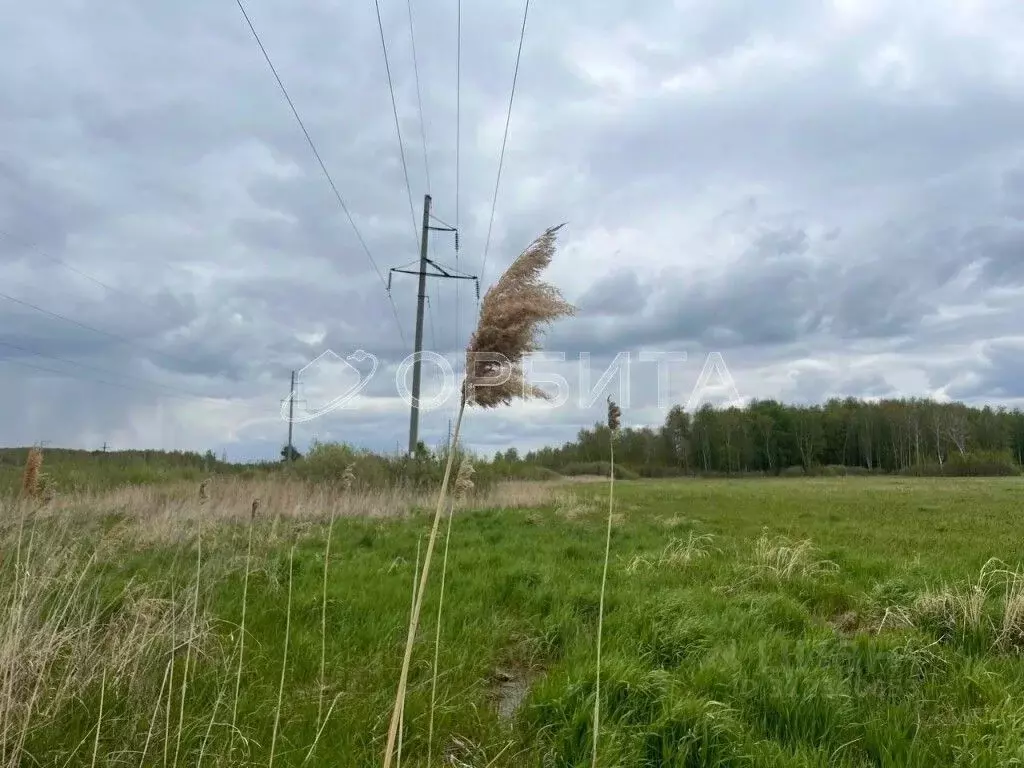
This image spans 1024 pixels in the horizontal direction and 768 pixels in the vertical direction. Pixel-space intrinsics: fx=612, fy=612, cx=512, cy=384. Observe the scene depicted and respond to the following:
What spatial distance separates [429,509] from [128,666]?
12.0 m

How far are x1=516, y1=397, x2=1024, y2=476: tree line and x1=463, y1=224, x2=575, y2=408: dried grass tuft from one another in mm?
74872

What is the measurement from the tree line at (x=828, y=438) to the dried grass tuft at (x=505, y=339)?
7487 centimetres

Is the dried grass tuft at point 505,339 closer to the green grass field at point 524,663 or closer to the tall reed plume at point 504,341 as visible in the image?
the tall reed plume at point 504,341

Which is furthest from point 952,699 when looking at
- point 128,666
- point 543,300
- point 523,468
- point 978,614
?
point 523,468

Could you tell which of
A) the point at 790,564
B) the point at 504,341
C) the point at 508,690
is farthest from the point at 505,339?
the point at 790,564

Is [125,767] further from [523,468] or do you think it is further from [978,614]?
[523,468]

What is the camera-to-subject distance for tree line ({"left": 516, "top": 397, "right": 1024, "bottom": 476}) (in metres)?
77.9

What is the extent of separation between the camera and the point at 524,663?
4633 mm

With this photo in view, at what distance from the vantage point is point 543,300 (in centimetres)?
213

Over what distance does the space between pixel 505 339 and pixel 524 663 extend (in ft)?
11.3

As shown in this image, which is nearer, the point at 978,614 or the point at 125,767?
the point at 125,767

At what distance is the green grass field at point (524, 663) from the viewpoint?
2.96 meters

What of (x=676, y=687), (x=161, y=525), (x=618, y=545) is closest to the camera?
(x=676, y=687)

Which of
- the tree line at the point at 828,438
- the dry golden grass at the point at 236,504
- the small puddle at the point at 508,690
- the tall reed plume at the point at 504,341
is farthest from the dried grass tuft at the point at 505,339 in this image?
the tree line at the point at 828,438
